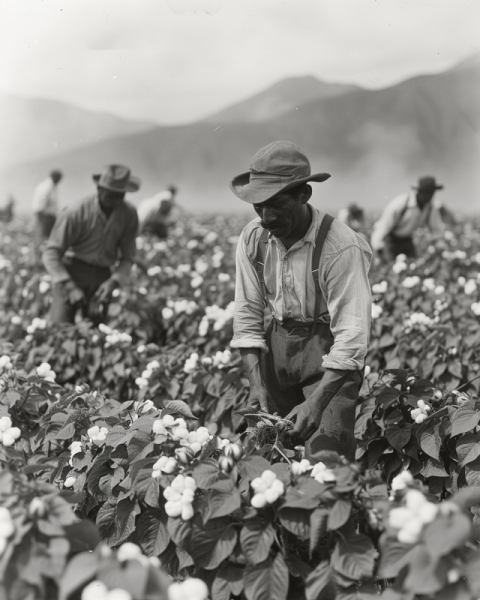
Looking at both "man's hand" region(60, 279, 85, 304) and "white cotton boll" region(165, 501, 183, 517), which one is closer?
"white cotton boll" region(165, 501, 183, 517)

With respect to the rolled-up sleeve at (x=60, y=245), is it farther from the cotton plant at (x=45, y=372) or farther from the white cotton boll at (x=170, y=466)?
the white cotton boll at (x=170, y=466)

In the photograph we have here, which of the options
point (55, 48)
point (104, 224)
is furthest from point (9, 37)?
point (55, 48)

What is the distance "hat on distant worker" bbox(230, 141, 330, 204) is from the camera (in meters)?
2.35

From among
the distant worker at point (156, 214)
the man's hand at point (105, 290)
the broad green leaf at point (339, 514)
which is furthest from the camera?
the distant worker at point (156, 214)

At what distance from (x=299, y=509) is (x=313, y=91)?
114 feet

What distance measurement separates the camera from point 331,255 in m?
2.49

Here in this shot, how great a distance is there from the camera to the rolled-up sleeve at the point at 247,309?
2752 millimetres

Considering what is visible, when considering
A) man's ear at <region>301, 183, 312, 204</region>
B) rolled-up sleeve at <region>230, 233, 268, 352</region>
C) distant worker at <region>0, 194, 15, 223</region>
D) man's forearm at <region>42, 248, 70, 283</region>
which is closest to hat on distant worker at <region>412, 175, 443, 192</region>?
man's forearm at <region>42, 248, 70, 283</region>

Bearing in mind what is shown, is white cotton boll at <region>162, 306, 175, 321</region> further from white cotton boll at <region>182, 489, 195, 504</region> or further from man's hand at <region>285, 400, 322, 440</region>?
white cotton boll at <region>182, 489, 195, 504</region>

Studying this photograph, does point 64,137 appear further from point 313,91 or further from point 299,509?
point 299,509

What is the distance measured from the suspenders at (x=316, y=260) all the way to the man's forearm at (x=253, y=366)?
25 cm

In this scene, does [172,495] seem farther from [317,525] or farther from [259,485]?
[317,525]

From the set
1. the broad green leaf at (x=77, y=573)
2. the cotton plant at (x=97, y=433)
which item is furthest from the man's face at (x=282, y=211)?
the broad green leaf at (x=77, y=573)

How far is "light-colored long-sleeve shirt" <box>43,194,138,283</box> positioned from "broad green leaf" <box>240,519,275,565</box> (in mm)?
3598
